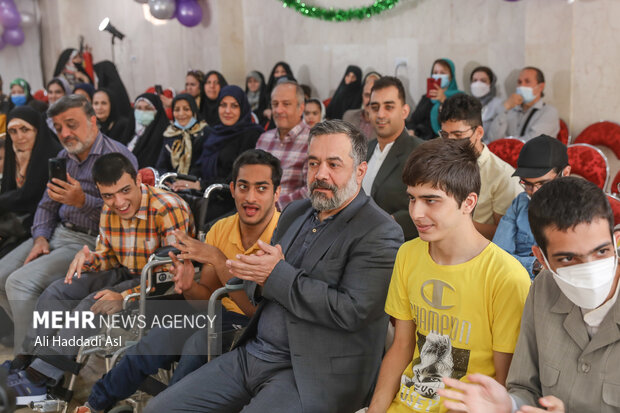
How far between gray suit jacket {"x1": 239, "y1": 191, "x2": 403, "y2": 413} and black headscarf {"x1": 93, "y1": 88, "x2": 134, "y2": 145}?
4.71 meters

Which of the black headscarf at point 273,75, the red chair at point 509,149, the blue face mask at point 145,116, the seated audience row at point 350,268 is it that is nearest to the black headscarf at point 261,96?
the black headscarf at point 273,75

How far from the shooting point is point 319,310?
2.13 m

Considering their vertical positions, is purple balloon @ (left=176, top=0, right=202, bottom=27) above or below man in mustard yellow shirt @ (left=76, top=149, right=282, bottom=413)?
above

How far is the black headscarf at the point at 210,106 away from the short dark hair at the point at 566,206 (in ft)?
21.8

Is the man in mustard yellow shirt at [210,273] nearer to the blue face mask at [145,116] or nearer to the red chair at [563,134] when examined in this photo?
the red chair at [563,134]

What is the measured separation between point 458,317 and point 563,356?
31 centimetres

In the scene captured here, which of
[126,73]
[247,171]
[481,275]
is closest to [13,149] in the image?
[247,171]

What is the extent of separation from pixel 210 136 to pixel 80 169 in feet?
4.73

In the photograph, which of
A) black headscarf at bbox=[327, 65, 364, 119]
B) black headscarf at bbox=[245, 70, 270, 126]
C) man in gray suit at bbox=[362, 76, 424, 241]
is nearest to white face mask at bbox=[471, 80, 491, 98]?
black headscarf at bbox=[327, 65, 364, 119]

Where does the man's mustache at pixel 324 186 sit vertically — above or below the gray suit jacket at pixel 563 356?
above

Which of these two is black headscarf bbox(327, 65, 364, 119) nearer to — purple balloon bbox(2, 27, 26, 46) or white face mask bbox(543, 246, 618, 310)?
white face mask bbox(543, 246, 618, 310)

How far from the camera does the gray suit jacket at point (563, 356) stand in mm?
1516

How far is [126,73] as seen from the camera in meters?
12.2

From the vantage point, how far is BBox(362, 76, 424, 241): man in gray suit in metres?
3.54
